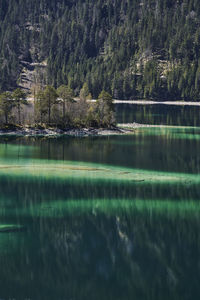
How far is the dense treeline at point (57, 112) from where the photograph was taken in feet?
484

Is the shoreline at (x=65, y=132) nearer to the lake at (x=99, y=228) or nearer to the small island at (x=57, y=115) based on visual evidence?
the small island at (x=57, y=115)

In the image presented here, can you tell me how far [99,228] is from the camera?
52.3m

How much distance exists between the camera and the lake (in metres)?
39.5

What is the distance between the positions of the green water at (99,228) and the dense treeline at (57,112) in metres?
52.4

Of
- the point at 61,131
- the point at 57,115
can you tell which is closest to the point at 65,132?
the point at 61,131

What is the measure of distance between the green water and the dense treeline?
52.4 meters

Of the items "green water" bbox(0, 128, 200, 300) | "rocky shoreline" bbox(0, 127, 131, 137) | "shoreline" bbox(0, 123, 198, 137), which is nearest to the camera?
"green water" bbox(0, 128, 200, 300)

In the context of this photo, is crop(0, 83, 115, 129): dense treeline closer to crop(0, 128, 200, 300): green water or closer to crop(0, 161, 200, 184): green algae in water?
crop(0, 128, 200, 300): green water

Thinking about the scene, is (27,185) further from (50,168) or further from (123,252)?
(123,252)

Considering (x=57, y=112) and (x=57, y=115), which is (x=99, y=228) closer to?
(x=57, y=112)

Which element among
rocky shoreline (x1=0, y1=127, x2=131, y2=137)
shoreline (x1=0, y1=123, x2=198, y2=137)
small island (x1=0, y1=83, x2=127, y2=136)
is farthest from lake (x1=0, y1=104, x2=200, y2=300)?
small island (x1=0, y1=83, x2=127, y2=136)

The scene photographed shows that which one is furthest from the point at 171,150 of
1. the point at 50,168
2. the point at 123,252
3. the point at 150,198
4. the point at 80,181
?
the point at 123,252

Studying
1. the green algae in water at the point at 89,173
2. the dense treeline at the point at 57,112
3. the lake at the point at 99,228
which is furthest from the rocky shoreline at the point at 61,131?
the green algae in water at the point at 89,173

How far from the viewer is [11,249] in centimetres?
4569
